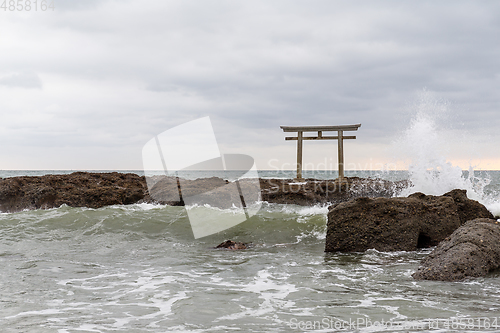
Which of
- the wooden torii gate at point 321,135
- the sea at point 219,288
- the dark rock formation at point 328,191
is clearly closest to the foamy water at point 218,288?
the sea at point 219,288

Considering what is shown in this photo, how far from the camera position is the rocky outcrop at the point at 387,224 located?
6.09m

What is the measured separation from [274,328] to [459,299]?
1.95m

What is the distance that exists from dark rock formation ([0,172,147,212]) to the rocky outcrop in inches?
288

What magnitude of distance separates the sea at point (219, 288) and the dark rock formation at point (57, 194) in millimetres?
2655

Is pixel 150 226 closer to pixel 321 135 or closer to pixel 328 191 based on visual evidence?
pixel 328 191

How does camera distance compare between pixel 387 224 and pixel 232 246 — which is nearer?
pixel 387 224

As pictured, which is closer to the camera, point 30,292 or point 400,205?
point 30,292

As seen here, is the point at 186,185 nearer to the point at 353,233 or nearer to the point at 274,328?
the point at 353,233

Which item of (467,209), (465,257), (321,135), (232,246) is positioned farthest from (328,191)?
(465,257)

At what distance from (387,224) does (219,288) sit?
327 cm

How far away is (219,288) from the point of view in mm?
4273

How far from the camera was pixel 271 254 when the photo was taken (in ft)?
20.6

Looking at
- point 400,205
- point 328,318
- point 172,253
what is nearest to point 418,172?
point 400,205

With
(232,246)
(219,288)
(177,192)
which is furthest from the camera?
(177,192)
